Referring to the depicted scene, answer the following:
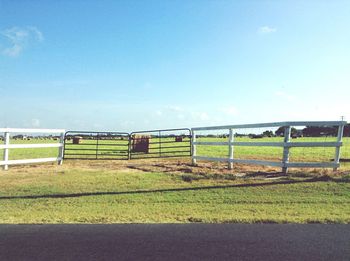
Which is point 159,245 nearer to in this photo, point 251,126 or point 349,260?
point 349,260

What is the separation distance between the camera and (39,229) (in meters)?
6.21

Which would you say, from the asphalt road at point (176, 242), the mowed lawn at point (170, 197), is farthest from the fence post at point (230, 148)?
the asphalt road at point (176, 242)

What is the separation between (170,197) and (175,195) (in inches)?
10.1

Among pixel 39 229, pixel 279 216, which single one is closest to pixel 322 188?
pixel 279 216

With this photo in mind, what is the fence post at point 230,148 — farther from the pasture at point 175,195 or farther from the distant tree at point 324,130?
the distant tree at point 324,130

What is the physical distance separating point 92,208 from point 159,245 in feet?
10.7

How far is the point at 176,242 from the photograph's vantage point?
→ 210 inches

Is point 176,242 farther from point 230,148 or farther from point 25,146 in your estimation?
point 25,146

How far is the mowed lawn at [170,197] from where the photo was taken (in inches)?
279

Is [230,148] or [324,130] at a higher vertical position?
[324,130]

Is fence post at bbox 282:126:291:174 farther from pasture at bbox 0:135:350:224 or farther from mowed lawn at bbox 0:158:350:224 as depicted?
mowed lawn at bbox 0:158:350:224

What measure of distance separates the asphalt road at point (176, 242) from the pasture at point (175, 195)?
0.60m

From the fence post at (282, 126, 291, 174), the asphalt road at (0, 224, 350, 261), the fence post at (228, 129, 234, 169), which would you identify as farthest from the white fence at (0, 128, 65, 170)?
the fence post at (282, 126, 291, 174)

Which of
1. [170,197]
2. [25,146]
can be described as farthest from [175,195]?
[25,146]
